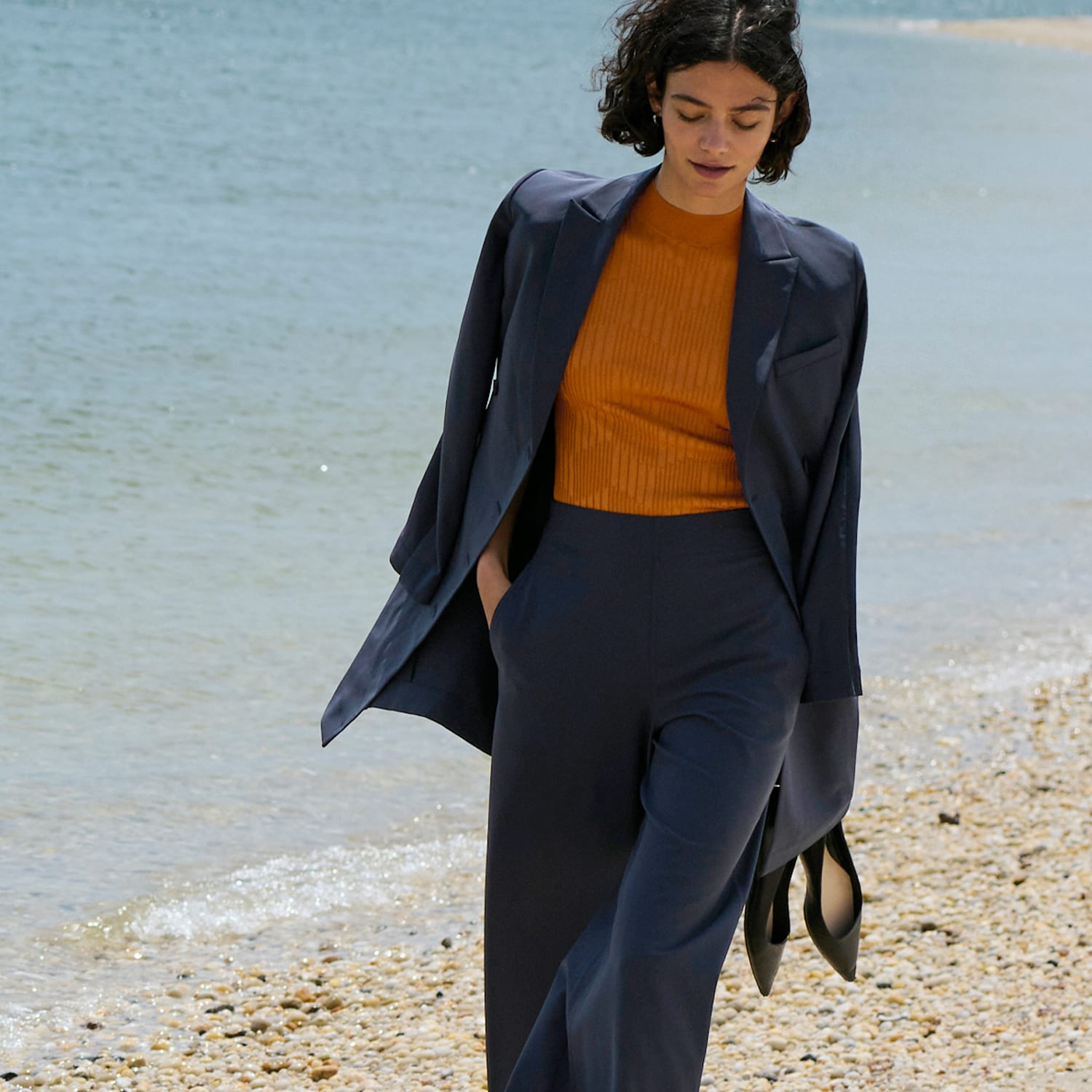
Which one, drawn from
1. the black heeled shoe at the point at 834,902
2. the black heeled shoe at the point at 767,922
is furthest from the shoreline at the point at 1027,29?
the black heeled shoe at the point at 767,922

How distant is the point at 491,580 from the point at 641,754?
1.12 feet

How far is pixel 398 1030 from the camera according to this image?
11.5 ft

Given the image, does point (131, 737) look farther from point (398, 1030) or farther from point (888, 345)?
point (888, 345)

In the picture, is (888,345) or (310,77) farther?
(310,77)

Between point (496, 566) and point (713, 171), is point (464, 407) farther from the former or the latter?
point (713, 171)

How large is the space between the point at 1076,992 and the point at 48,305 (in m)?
10.0

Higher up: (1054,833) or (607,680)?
(607,680)

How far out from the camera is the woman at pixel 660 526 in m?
2.29

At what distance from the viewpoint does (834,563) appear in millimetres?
2383

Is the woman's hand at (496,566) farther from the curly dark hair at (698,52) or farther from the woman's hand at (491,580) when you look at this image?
the curly dark hair at (698,52)

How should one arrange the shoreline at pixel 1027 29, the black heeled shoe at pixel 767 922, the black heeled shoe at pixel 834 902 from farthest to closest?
the shoreline at pixel 1027 29 < the black heeled shoe at pixel 834 902 < the black heeled shoe at pixel 767 922

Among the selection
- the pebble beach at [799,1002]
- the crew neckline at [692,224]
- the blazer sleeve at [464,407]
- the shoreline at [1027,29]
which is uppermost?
the crew neckline at [692,224]

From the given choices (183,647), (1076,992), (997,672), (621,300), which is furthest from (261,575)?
(621,300)

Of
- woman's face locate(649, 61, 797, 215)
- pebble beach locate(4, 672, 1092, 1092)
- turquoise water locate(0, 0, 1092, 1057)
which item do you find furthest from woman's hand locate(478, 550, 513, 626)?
turquoise water locate(0, 0, 1092, 1057)
